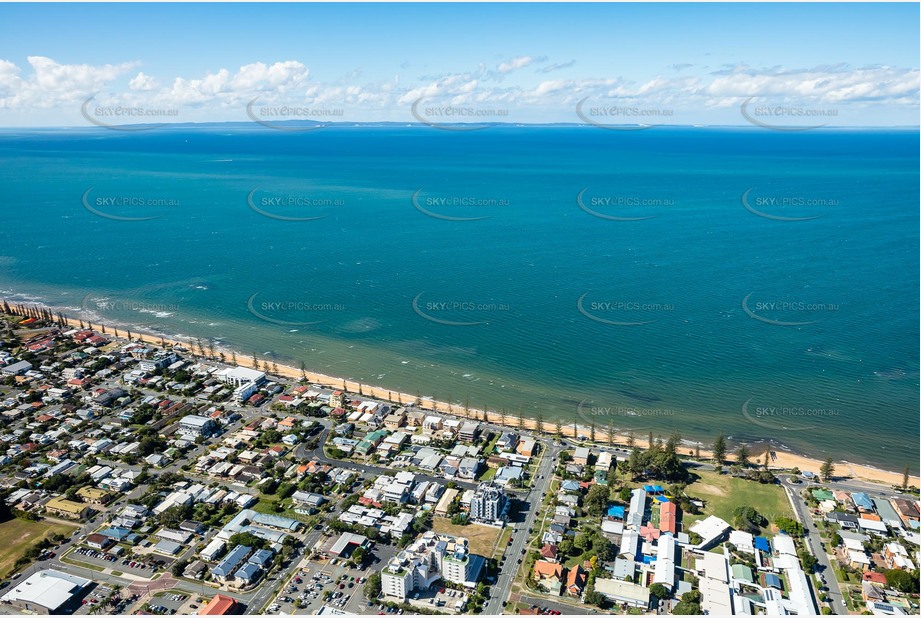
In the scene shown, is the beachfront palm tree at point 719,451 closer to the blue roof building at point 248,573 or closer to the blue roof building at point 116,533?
the blue roof building at point 248,573

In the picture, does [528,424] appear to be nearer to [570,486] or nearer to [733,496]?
[570,486]

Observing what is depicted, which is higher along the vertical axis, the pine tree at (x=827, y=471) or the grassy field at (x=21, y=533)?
the grassy field at (x=21, y=533)

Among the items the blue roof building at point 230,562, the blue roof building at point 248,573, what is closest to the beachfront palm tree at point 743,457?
the blue roof building at point 248,573

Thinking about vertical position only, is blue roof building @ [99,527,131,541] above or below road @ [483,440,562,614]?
above

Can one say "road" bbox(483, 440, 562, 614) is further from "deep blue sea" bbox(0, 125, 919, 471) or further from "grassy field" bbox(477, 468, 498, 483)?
"deep blue sea" bbox(0, 125, 919, 471)

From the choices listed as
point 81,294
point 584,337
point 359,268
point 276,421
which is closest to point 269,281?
point 359,268

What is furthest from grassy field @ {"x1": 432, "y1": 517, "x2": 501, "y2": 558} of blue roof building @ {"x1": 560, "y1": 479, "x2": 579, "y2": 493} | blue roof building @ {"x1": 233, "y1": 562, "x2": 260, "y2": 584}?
blue roof building @ {"x1": 233, "y1": 562, "x2": 260, "y2": 584}
